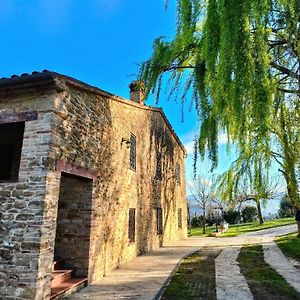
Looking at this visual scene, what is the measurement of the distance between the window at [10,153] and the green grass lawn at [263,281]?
7311 mm

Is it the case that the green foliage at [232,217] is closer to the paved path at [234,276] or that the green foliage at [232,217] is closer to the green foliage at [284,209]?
the green foliage at [284,209]

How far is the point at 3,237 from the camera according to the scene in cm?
531

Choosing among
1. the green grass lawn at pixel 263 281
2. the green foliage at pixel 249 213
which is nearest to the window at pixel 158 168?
the green grass lawn at pixel 263 281

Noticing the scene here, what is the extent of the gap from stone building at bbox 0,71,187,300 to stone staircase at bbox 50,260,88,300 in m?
0.03

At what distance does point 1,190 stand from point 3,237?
898 mm

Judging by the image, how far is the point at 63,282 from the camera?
6.27m

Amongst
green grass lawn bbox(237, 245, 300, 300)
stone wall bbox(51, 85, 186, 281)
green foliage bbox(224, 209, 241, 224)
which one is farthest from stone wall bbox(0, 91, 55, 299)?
green foliage bbox(224, 209, 241, 224)

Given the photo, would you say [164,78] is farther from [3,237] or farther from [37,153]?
[3,237]

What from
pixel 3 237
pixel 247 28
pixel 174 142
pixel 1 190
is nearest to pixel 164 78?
pixel 247 28

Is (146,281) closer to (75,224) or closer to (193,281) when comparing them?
(193,281)

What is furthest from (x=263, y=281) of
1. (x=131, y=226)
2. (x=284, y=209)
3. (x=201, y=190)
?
(x=284, y=209)

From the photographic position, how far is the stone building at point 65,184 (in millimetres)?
5195

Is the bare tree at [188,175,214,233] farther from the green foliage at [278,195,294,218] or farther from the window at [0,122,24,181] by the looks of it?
the green foliage at [278,195,294,218]

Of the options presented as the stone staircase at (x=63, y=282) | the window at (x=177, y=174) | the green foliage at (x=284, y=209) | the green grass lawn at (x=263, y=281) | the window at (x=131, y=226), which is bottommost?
the green grass lawn at (x=263, y=281)
